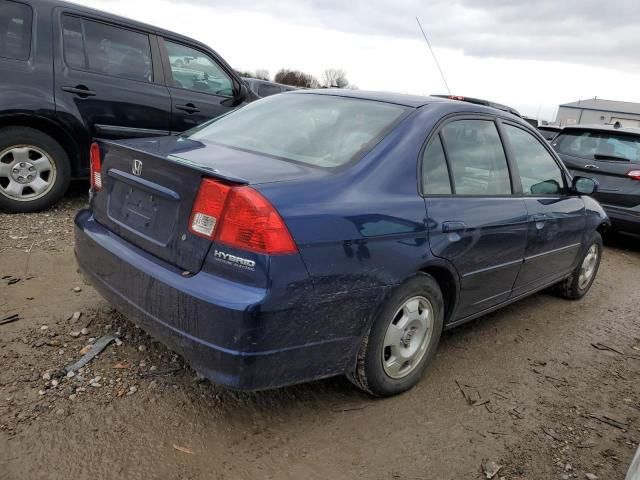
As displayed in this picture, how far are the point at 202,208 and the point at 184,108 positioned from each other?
393 centimetres

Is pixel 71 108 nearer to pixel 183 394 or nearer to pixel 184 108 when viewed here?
pixel 184 108

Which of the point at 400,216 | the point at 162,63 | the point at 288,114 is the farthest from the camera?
the point at 162,63

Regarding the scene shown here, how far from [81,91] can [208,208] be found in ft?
11.8

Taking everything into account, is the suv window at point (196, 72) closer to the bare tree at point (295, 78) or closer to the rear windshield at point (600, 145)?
the rear windshield at point (600, 145)

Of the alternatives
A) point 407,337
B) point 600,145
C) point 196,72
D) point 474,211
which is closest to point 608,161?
point 600,145

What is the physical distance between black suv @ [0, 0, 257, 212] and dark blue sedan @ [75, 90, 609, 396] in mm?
2294

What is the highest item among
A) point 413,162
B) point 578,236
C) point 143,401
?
point 413,162

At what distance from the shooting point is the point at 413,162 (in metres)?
2.71

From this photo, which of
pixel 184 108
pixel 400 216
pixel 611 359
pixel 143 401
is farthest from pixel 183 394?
pixel 184 108

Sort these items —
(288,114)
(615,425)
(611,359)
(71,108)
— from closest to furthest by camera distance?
(615,425) → (288,114) → (611,359) → (71,108)

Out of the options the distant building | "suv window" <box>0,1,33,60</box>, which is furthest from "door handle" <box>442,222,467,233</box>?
the distant building

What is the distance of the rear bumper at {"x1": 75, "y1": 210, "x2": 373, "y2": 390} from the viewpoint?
208 centimetres

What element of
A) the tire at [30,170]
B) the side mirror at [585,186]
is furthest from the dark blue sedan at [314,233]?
the tire at [30,170]

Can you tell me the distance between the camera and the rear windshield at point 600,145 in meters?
6.89
